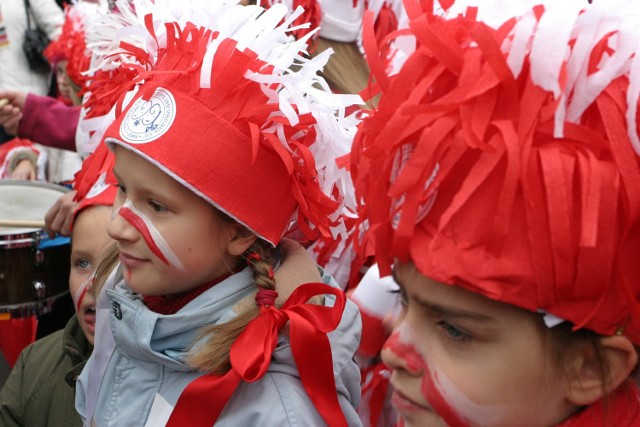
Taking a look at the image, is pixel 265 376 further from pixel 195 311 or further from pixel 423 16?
pixel 423 16

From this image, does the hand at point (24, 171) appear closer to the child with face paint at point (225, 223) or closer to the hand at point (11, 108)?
the hand at point (11, 108)

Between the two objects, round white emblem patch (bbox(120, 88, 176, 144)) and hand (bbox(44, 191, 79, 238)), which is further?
hand (bbox(44, 191, 79, 238))

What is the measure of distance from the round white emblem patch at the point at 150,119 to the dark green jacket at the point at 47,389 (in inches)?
32.6

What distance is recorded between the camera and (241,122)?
179 centimetres

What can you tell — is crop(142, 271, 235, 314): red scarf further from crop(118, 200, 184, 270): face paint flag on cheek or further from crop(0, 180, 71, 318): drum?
crop(0, 180, 71, 318): drum

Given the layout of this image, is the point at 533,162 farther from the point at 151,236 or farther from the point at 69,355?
the point at 69,355

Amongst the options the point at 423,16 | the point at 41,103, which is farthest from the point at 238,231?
the point at 41,103

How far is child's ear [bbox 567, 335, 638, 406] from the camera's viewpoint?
124cm

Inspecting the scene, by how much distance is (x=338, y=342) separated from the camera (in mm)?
1856

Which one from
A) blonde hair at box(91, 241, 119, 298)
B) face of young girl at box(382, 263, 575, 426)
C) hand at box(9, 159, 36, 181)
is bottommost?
hand at box(9, 159, 36, 181)

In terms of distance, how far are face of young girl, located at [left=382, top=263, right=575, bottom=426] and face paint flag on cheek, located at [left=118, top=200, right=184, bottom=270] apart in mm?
664

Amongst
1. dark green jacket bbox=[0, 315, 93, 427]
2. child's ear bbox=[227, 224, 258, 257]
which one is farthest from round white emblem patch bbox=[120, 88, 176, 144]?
dark green jacket bbox=[0, 315, 93, 427]

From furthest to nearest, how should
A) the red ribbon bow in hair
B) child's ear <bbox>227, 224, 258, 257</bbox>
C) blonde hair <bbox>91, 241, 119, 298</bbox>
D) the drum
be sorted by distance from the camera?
the drum < blonde hair <bbox>91, 241, 119, 298</bbox> < child's ear <bbox>227, 224, 258, 257</bbox> < the red ribbon bow in hair

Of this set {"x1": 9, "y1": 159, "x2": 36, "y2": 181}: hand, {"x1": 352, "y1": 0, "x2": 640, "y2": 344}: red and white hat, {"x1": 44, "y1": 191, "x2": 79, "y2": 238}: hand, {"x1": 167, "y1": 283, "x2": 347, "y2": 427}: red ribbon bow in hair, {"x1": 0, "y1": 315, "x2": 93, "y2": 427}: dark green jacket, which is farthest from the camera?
{"x1": 9, "y1": 159, "x2": 36, "y2": 181}: hand
